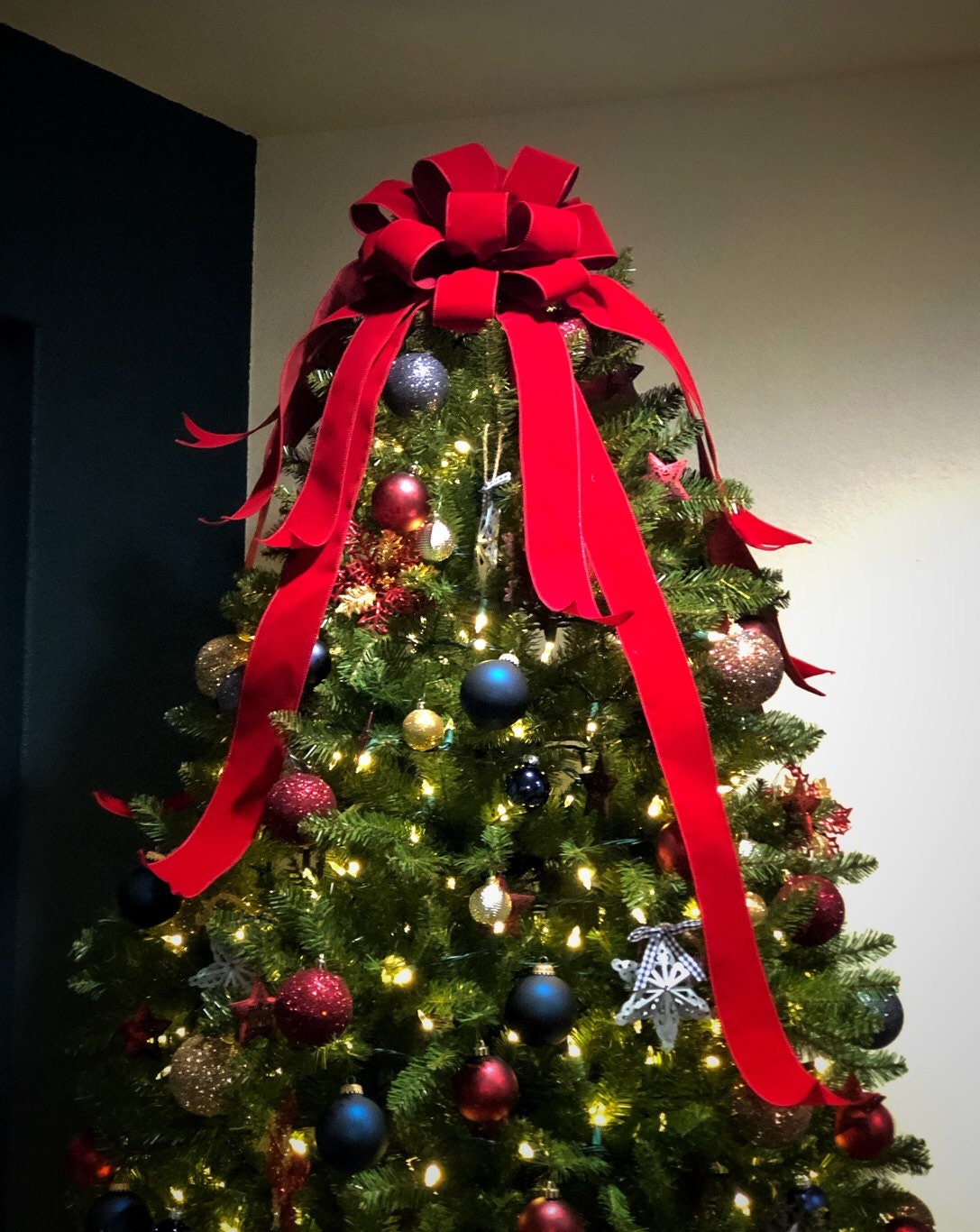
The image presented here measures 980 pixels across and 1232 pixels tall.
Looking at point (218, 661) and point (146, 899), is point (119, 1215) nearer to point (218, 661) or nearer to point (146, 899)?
point (146, 899)

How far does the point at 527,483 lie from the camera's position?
35.2 inches

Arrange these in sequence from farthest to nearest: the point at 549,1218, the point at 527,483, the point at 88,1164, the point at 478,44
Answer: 1. the point at 478,44
2. the point at 88,1164
3. the point at 527,483
4. the point at 549,1218

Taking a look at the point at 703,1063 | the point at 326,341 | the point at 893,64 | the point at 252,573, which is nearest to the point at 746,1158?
the point at 703,1063

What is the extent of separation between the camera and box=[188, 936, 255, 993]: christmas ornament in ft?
2.95

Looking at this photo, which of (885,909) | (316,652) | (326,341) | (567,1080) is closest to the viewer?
(567,1080)

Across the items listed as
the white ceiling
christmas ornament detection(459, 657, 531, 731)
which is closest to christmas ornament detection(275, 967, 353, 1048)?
christmas ornament detection(459, 657, 531, 731)

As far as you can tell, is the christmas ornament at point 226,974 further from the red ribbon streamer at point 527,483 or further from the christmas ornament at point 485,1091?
the christmas ornament at point 485,1091

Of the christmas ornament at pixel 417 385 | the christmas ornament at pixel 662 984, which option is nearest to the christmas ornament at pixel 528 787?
the christmas ornament at pixel 662 984

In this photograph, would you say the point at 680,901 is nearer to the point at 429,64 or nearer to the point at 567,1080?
the point at 567,1080

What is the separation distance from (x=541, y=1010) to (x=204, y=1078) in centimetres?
29

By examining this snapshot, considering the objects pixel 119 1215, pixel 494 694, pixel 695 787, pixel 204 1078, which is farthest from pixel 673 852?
pixel 119 1215

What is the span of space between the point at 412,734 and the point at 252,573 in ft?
1.11

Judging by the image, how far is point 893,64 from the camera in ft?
4.60

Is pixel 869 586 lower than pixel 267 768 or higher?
higher
